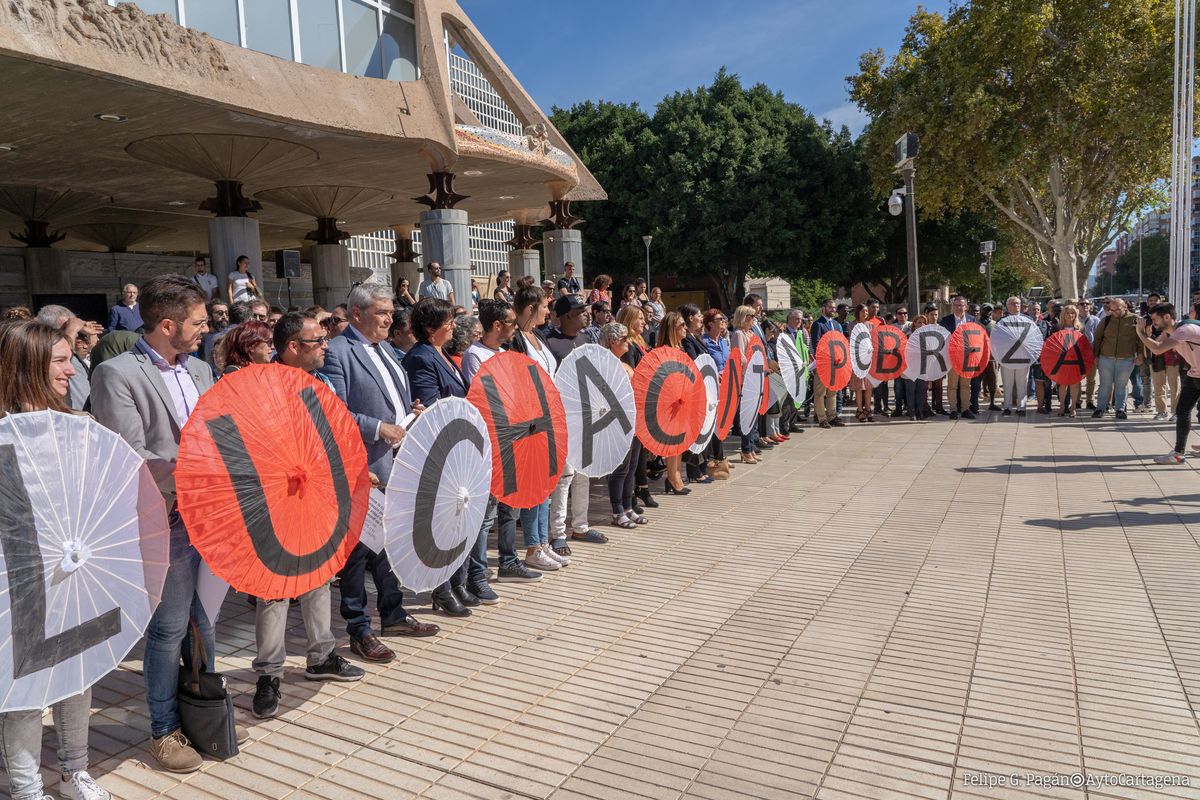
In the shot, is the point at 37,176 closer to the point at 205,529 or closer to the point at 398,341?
the point at 398,341

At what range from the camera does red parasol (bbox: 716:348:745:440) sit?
9.02 metres

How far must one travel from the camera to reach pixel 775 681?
13.4ft

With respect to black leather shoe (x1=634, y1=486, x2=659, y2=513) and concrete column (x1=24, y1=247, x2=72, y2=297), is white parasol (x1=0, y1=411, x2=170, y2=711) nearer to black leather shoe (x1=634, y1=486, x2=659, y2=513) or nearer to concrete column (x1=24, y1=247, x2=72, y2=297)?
black leather shoe (x1=634, y1=486, x2=659, y2=513)

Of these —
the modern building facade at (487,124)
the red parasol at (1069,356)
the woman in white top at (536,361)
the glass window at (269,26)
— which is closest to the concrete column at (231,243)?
the glass window at (269,26)

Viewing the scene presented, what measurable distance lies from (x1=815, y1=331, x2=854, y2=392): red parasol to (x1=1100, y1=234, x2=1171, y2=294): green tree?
10985 centimetres

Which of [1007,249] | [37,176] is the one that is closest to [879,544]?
[37,176]

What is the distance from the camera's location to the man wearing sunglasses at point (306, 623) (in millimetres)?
3719

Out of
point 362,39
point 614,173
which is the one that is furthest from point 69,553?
point 614,173

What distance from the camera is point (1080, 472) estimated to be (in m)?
9.20

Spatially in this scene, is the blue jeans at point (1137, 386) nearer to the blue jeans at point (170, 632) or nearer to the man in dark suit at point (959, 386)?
the man in dark suit at point (959, 386)

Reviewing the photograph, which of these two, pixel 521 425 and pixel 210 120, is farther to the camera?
pixel 210 120

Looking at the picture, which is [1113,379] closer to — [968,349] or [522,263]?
[968,349]

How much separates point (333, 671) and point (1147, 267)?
13300cm

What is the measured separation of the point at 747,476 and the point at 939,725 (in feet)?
19.2
